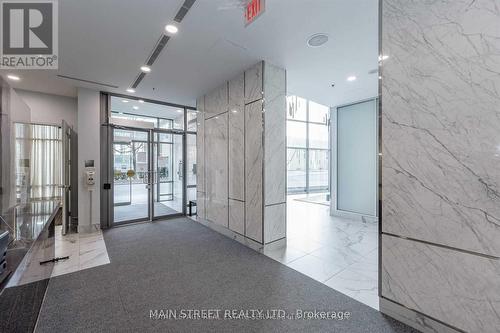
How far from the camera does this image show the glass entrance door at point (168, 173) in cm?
613

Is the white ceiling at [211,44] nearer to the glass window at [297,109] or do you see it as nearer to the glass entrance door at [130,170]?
the glass entrance door at [130,170]

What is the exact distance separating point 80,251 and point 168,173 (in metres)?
3.17

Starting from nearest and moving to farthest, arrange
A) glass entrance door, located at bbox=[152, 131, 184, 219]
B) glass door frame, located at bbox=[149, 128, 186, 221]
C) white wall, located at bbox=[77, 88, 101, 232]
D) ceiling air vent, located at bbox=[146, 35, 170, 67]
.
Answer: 1. ceiling air vent, located at bbox=[146, 35, 170, 67]
2. white wall, located at bbox=[77, 88, 101, 232]
3. glass door frame, located at bbox=[149, 128, 186, 221]
4. glass entrance door, located at bbox=[152, 131, 184, 219]

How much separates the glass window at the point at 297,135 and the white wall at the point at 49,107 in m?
8.29

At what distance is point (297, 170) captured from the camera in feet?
35.6

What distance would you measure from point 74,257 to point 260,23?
4.84 metres

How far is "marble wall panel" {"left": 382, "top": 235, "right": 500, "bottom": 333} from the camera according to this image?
64.9 inches

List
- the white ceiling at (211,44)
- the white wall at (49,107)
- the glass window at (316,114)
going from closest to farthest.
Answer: the white ceiling at (211,44) → the white wall at (49,107) → the glass window at (316,114)

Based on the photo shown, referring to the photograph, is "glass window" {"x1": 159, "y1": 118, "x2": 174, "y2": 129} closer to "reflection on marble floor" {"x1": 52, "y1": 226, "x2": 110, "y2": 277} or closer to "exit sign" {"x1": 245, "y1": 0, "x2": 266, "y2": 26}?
"reflection on marble floor" {"x1": 52, "y1": 226, "x2": 110, "y2": 277}

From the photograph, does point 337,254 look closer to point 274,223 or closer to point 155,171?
point 274,223

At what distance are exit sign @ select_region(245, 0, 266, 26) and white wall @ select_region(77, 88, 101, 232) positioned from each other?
471 centimetres

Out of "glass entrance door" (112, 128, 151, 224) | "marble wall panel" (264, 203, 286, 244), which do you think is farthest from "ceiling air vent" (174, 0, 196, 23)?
"glass entrance door" (112, 128, 151, 224)

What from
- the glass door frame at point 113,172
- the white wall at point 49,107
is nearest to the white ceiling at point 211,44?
the white wall at point 49,107

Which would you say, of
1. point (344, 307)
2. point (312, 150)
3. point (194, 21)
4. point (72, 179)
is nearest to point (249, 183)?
point (344, 307)
